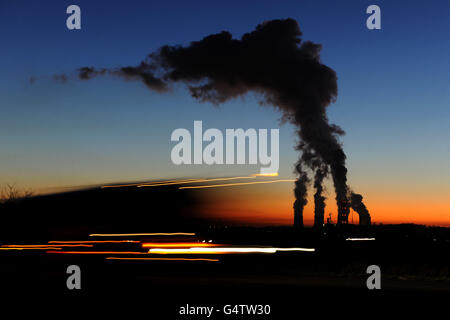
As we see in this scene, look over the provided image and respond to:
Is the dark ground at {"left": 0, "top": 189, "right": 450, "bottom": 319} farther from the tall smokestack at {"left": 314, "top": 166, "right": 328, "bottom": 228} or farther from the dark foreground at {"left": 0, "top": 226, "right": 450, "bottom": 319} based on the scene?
the tall smokestack at {"left": 314, "top": 166, "right": 328, "bottom": 228}

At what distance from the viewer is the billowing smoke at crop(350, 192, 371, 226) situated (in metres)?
83.2

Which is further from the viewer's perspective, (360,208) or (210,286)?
(360,208)

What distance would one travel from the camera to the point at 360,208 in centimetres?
8375

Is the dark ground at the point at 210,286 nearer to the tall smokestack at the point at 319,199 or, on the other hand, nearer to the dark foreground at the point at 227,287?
the dark foreground at the point at 227,287

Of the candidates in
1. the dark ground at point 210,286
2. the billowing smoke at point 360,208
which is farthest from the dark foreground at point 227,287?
the billowing smoke at point 360,208

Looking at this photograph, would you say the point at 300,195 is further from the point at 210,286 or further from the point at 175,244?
the point at 210,286

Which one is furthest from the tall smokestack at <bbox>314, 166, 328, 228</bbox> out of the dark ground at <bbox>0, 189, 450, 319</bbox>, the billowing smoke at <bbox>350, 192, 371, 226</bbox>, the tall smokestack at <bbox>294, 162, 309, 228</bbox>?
the dark ground at <bbox>0, 189, 450, 319</bbox>

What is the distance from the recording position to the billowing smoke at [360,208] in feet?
273

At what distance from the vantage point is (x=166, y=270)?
21953 millimetres

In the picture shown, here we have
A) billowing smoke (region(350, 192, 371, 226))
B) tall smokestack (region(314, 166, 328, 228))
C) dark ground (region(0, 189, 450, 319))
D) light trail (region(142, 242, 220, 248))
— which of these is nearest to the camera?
dark ground (region(0, 189, 450, 319))

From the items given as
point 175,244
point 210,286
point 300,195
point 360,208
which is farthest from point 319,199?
point 210,286

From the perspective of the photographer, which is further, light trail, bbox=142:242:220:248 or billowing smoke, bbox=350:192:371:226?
billowing smoke, bbox=350:192:371:226
